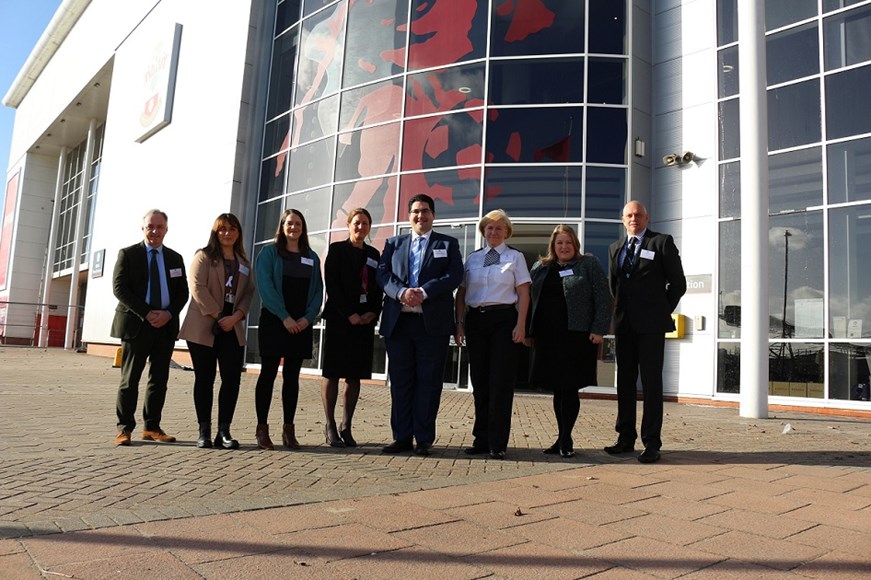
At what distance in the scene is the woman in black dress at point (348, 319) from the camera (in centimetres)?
508

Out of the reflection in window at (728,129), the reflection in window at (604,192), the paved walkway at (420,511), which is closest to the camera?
the paved walkway at (420,511)

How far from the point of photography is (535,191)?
12109mm

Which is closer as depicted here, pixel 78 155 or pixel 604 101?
pixel 604 101

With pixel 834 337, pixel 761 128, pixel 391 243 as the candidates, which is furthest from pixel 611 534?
pixel 834 337

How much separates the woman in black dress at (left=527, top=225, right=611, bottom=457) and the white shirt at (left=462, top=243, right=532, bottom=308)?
26 cm

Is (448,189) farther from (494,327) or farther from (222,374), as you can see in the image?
(222,374)

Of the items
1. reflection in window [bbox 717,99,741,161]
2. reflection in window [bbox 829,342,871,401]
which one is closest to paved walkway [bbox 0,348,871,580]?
reflection in window [bbox 829,342,871,401]

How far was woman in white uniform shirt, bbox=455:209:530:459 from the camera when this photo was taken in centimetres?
483

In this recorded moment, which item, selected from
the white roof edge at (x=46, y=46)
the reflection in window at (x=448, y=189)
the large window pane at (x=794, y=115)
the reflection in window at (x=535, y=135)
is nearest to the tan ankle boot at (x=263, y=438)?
the reflection in window at (x=448, y=189)

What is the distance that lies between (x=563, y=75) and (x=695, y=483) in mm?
9869

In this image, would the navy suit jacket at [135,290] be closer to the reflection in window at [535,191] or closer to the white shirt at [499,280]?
the white shirt at [499,280]

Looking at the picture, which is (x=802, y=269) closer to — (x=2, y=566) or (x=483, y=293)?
(x=483, y=293)

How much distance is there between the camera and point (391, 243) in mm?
5125

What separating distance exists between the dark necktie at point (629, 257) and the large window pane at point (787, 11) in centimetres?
839
